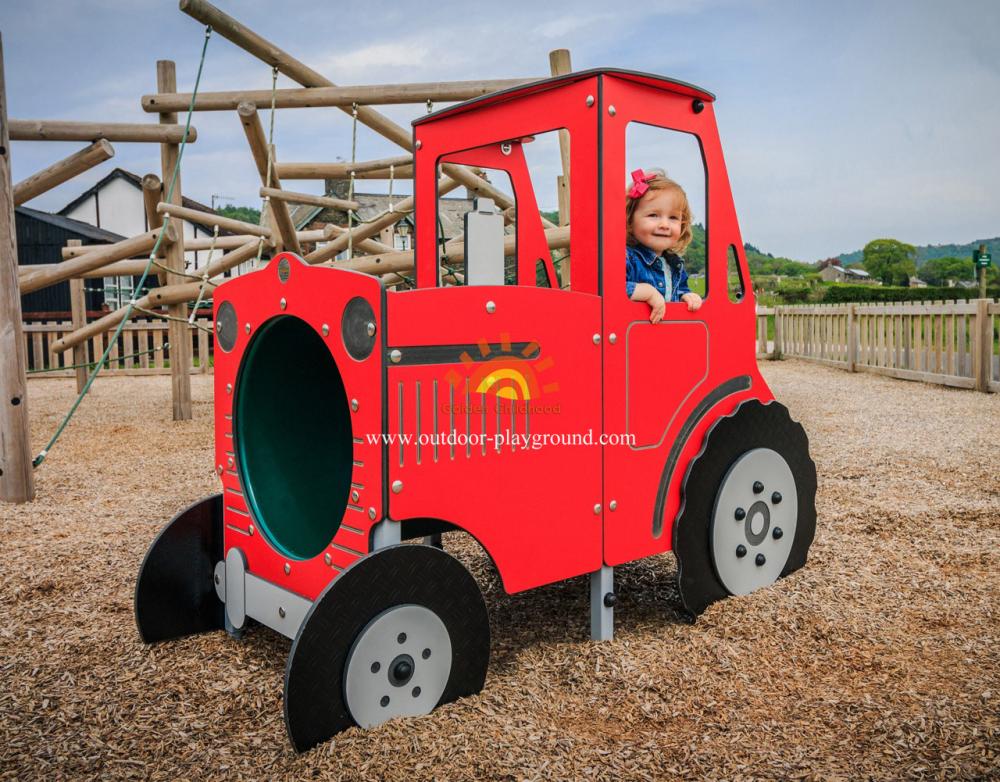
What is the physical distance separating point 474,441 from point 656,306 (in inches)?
33.0

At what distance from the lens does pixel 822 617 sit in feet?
9.42

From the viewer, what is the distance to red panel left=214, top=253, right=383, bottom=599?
211cm

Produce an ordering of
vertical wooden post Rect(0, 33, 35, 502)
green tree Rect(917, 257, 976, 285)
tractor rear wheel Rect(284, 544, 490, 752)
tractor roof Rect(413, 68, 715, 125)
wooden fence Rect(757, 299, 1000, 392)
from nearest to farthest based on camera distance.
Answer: tractor rear wheel Rect(284, 544, 490, 752)
tractor roof Rect(413, 68, 715, 125)
vertical wooden post Rect(0, 33, 35, 502)
wooden fence Rect(757, 299, 1000, 392)
green tree Rect(917, 257, 976, 285)

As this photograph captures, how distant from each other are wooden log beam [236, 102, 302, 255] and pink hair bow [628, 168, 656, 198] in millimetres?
3985

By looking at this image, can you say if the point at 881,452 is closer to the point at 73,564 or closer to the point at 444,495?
the point at 444,495

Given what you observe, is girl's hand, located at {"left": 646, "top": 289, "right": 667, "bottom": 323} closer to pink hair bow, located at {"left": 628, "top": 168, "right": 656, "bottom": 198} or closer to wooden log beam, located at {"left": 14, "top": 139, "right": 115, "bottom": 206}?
pink hair bow, located at {"left": 628, "top": 168, "right": 656, "bottom": 198}

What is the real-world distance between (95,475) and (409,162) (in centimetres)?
352

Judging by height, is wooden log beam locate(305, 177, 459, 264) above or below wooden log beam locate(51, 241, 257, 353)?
above

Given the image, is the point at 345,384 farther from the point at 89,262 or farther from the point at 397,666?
the point at 89,262

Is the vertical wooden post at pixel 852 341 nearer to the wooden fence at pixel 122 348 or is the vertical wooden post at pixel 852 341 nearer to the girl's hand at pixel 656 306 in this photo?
the wooden fence at pixel 122 348

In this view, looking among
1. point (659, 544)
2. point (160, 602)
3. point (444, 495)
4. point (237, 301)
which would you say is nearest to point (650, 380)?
point (659, 544)

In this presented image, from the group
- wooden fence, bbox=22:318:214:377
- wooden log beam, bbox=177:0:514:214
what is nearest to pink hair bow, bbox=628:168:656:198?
wooden log beam, bbox=177:0:514:214

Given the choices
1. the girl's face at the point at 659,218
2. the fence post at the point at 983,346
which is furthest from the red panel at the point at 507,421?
the fence post at the point at 983,346

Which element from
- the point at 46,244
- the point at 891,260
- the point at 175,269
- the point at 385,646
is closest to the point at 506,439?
the point at 385,646
